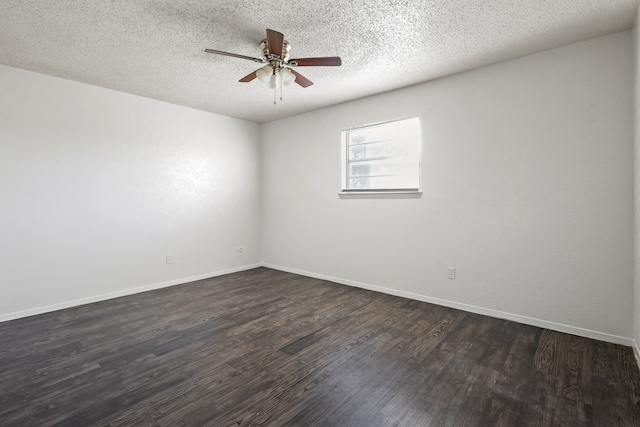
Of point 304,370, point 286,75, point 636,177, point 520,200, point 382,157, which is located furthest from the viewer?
point 382,157

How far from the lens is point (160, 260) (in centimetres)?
411

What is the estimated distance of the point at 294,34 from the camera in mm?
2420

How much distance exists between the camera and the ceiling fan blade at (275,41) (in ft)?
6.68

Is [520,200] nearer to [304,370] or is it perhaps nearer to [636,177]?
[636,177]

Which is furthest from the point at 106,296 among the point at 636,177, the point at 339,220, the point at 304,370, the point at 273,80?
the point at 636,177

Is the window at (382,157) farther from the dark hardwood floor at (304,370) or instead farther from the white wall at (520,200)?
the dark hardwood floor at (304,370)

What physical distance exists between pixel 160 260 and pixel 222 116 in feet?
7.79

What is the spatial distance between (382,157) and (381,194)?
0.51 m

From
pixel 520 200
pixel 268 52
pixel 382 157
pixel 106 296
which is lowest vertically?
pixel 106 296

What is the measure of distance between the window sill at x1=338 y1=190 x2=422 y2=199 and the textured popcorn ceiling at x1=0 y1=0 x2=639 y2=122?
1264mm

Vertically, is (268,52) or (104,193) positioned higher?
(268,52)

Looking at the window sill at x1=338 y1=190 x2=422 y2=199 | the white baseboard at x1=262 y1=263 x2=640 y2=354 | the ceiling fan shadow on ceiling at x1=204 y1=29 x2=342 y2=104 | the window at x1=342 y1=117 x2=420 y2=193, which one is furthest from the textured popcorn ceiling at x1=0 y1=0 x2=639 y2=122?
the white baseboard at x1=262 y1=263 x2=640 y2=354

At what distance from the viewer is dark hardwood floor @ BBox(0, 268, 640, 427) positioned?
1632mm

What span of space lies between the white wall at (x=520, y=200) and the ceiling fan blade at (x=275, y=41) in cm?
190
